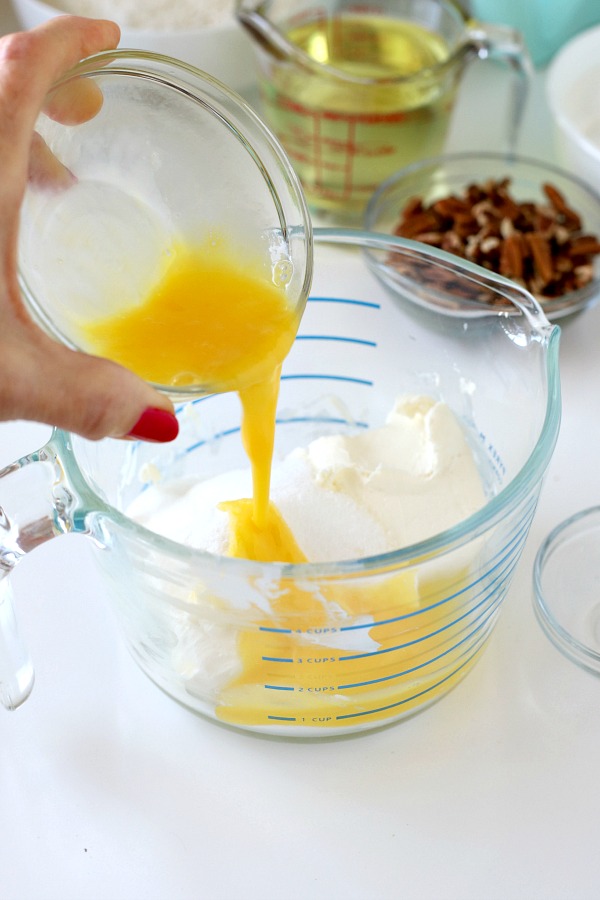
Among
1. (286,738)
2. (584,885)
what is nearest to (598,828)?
(584,885)

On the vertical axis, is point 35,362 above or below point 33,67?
below

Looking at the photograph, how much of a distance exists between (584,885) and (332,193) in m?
0.87

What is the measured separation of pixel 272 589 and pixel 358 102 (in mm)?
757

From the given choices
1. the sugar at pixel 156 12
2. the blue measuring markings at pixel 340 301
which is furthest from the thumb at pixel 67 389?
the sugar at pixel 156 12

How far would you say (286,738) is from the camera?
A: 32.3 inches

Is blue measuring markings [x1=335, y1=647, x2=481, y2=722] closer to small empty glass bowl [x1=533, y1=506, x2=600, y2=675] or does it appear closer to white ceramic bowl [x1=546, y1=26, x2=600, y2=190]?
small empty glass bowl [x1=533, y1=506, x2=600, y2=675]

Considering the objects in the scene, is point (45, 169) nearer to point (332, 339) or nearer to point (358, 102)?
point (332, 339)

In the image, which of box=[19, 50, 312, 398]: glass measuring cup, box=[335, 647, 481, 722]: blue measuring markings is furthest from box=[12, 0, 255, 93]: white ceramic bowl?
box=[335, 647, 481, 722]: blue measuring markings

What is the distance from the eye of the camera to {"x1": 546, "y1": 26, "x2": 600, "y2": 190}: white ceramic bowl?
126 centimetres

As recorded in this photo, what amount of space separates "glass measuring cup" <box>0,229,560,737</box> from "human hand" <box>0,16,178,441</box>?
0.34 feet

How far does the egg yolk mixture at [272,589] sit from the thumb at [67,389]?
0.10 metres

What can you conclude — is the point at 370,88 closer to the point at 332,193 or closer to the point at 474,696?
the point at 332,193

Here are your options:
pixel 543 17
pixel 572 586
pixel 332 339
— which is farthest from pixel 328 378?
pixel 543 17

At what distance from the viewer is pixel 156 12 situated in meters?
1.38
